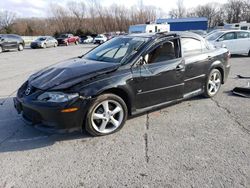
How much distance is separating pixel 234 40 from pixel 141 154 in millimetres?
11541

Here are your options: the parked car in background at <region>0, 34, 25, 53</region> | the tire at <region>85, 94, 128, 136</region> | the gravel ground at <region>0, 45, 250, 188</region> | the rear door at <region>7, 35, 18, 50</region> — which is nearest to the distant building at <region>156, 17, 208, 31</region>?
the parked car in background at <region>0, 34, 25, 53</region>

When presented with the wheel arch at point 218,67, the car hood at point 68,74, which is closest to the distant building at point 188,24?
the wheel arch at point 218,67

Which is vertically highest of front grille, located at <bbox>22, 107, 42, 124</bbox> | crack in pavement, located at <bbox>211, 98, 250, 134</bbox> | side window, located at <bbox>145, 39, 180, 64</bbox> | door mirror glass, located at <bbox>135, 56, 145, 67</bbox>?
side window, located at <bbox>145, 39, 180, 64</bbox>

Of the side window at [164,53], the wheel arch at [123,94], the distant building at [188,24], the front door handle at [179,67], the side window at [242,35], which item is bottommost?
the wheel arch at [123,94]

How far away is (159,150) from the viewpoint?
3.37 meters

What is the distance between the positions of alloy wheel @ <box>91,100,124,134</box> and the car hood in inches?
19.9

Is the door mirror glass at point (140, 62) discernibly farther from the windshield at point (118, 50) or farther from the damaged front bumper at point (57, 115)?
the damaged front bumper at point (57, 115)

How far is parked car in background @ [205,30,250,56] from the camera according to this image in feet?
41.2

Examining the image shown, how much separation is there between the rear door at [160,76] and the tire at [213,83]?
3.49ft

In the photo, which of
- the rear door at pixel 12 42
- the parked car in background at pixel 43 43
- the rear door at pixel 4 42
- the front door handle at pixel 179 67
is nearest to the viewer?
the front door handle at pixel 179 67

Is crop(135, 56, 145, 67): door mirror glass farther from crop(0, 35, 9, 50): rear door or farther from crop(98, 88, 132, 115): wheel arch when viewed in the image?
crop(0, 35, 9, 50): rear door

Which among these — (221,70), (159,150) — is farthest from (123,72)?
(221,70)

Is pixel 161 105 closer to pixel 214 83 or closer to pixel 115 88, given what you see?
pixel 115 88

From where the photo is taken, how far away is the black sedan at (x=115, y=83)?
Answer: 11.5ft
